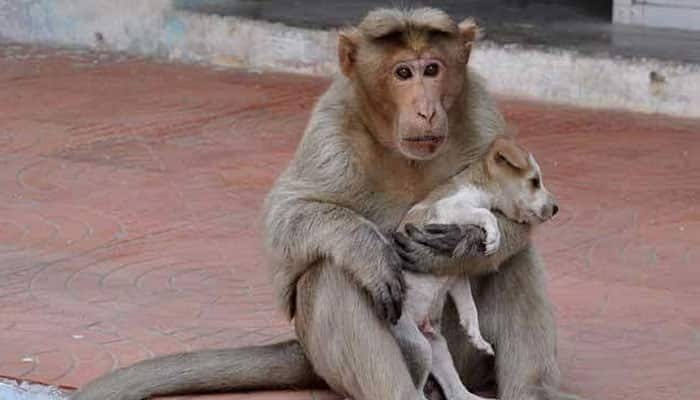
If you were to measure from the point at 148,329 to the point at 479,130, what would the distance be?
68.4 inches

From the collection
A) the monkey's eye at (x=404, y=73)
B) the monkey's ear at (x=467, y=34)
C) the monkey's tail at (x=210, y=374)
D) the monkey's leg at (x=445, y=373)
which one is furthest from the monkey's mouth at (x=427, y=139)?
the monkey's tail at (x=210, y=374)

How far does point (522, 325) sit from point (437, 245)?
44 centimetres

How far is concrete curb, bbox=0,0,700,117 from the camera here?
31.8 feet

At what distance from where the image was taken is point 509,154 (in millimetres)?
4832

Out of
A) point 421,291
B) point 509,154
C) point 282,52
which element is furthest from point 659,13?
point 421,291

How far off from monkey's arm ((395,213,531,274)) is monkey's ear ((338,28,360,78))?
490 mm

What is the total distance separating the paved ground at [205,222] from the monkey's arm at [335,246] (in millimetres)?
560

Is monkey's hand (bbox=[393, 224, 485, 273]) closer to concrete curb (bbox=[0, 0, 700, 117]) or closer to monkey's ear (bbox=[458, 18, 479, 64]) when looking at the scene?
monkey's ear (bbox=[458, 18, 479, 64])

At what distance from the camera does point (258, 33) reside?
35.6ft

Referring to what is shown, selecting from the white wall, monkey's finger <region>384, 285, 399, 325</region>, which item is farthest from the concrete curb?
monkey's finger <region>384, 285, 399, 325</region>

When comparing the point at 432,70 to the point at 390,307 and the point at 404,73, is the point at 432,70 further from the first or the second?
the point at 390,307

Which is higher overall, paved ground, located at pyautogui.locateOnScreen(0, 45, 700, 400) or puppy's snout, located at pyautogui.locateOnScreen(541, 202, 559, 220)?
puppy's snout, located at pyautogui.locateOnScreen(541, 202, 559, 220)

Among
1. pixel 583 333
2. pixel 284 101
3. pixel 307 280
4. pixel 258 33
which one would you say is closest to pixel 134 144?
pixel 284 101

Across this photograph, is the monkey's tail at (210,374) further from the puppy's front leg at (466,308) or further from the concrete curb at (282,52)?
the concrete curb at (282,52)
